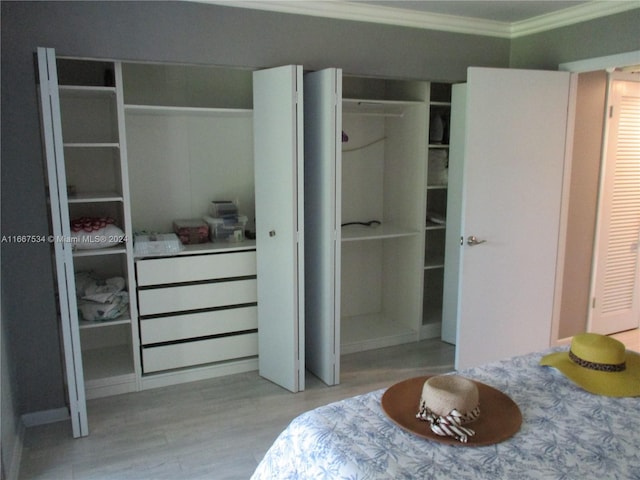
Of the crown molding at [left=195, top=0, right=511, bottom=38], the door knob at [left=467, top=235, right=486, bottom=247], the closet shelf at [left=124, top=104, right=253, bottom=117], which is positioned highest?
the crown molding at [left=195, top=0, right=511, bottom=38]

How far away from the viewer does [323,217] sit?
318cm

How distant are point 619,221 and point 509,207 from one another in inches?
52.8

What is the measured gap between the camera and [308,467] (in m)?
1.47

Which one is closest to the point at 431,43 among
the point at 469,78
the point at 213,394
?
the point at 469,78

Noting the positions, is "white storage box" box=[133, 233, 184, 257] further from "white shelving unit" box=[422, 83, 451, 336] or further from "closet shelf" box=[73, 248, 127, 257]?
"white shelving unit" box=[422, 83, 451, 336]

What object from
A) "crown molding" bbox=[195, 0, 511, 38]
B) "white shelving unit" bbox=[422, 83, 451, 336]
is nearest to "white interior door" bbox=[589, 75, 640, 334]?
"crown molding" bbox=[195, 0, 511, 38]

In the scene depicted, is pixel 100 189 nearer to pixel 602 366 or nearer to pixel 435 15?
pixel 435 15

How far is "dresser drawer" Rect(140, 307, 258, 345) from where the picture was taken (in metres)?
3.27

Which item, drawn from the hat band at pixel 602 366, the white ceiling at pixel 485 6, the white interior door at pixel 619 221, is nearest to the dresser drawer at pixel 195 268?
the white ceiling at pixel 485 6

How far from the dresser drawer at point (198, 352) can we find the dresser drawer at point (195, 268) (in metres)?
0.43

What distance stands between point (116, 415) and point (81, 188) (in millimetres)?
1484

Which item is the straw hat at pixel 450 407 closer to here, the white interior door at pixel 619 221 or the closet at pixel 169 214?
the closet at pixel 169 214

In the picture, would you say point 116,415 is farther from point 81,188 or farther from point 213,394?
point 81,188

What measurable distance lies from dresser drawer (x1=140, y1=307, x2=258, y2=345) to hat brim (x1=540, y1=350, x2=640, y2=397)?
2073 mm
